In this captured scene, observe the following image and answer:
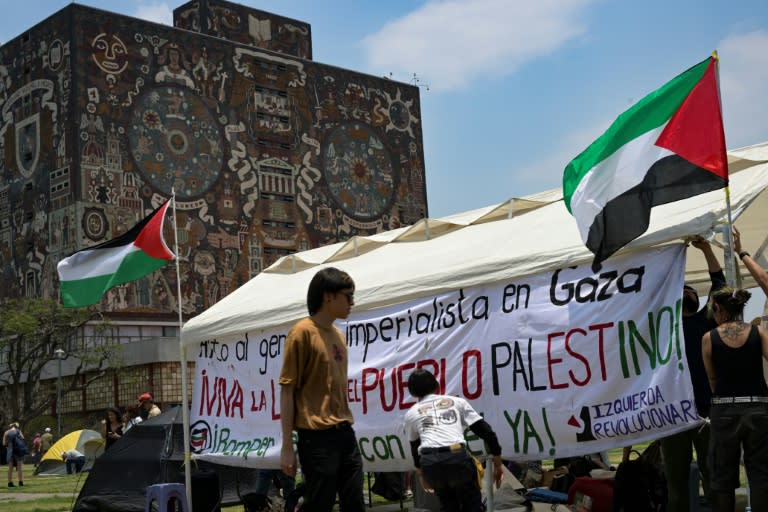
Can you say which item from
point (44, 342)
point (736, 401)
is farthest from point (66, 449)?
point (736, 401)

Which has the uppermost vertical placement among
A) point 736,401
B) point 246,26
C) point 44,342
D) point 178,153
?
point 246,26

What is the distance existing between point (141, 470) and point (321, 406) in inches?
269

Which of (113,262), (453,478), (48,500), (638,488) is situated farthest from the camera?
(48,500)

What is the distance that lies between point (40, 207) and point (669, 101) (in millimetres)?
54802

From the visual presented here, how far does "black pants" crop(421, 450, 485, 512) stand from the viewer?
7.30 meters

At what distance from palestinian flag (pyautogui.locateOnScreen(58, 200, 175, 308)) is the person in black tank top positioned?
6.88m

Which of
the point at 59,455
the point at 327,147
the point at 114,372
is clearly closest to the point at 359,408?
the point at 59,455

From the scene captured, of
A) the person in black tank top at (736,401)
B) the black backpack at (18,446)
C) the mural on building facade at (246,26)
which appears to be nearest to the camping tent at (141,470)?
the person in black tank top at (736,401)

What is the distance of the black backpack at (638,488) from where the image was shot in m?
9.27

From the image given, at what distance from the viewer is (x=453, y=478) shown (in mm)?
7305

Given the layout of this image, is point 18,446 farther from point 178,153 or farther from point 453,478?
point 178,153

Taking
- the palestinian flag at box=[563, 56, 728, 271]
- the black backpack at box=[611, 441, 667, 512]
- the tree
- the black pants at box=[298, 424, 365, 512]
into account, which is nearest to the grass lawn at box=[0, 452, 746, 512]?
the black backpack at box=[611, 441, 667, 512]

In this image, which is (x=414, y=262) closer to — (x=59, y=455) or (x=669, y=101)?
(x=669, y=101)

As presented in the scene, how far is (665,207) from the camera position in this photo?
28.8ft
